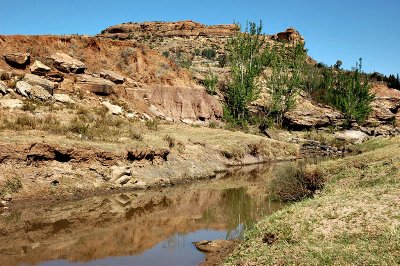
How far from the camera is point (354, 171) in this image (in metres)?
18.0


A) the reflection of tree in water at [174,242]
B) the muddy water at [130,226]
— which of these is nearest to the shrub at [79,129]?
the muddy water at [130,226]

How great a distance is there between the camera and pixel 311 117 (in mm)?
59156

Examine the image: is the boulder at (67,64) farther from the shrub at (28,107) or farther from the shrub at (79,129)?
the shrub at (79,129)

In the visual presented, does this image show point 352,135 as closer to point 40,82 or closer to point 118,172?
point 40,82

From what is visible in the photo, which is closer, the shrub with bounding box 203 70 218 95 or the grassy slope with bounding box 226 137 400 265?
the grassy slope with bounding box 226 137 400 265

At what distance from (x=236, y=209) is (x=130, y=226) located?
5.36 m

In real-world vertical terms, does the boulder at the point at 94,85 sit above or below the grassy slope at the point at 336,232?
above

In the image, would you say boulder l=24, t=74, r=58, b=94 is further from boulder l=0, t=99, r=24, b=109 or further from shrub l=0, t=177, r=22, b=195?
shrub l=0, t=177, r=22, b=195

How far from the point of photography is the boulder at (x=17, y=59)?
124 ft

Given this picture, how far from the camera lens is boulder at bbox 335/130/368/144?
5319cm

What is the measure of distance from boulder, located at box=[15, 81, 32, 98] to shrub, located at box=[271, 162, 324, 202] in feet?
72.8

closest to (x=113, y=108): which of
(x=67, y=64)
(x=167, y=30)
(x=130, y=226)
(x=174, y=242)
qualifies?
(x=67, y=64)

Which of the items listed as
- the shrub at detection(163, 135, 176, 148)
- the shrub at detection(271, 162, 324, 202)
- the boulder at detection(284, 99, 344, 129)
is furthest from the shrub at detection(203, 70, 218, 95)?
the shrub at detection(271, 162, 324, 202)

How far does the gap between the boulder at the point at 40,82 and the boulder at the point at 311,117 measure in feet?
114
